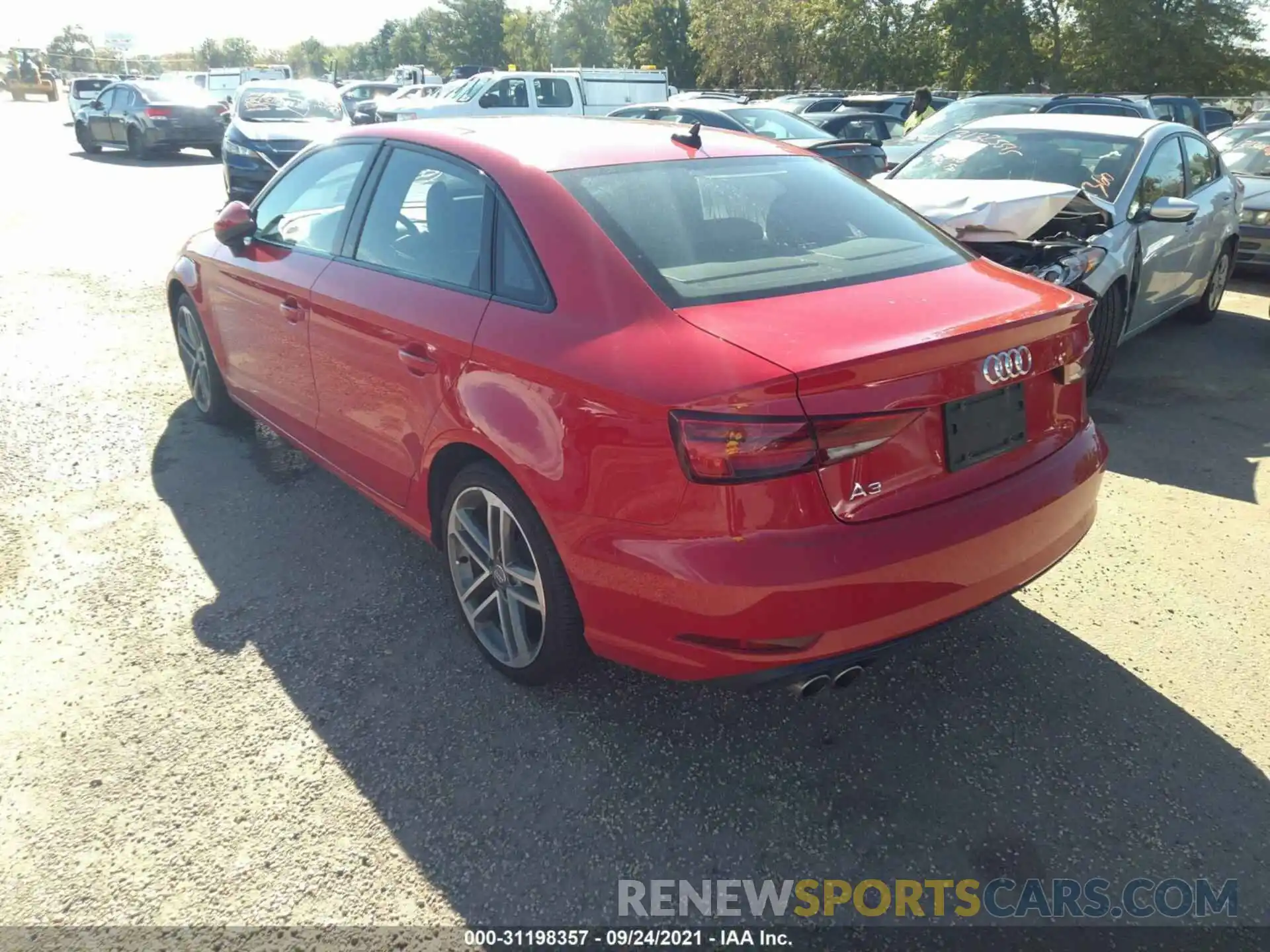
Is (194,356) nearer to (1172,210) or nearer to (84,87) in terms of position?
(1172,210)

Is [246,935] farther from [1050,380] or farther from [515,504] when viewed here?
[1050,380]

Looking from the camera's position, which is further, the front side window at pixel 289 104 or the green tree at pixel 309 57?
the green tree at pixel 309 57

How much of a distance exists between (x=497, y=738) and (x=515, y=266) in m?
1.43

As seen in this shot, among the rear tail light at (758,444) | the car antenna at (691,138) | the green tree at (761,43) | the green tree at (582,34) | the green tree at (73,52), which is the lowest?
the rear tail light at (758,444)

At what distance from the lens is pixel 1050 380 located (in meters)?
2.76

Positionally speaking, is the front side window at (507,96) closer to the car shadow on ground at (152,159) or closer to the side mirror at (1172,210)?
the car shadow on ground at (152,159)

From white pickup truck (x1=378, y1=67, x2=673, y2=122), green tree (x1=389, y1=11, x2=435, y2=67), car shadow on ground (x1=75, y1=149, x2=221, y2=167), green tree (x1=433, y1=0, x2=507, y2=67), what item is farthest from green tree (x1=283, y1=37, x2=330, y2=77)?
white pickup truck (x1=378, y1=67, x2=673, y2=122)

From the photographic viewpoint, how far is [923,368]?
2344mm

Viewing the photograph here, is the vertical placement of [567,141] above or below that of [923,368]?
above

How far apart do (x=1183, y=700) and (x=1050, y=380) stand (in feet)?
3.79

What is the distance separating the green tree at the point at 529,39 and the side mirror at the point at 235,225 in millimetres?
73422

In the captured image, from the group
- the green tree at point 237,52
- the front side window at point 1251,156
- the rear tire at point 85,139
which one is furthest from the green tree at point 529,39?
the front side window at point 1251,156

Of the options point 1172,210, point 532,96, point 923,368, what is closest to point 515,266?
point 923,368

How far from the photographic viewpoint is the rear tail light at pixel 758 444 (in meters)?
2.21
